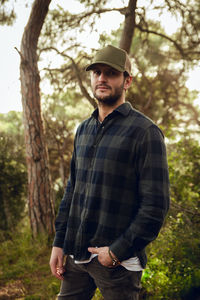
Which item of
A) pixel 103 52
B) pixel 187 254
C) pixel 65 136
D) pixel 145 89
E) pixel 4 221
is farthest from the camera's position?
pixel 65 136

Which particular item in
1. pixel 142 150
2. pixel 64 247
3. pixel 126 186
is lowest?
pixel 64 247

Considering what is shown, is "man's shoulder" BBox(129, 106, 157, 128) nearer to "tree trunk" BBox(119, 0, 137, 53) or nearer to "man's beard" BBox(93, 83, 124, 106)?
"man's beard" BBox(93, 83, 124, 106)

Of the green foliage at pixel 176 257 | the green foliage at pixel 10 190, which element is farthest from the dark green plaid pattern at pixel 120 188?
the green foliage at pixel 10 190

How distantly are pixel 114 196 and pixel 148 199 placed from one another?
219 mm

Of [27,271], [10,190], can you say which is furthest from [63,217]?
[10,190]

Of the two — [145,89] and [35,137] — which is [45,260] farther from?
[145,89]

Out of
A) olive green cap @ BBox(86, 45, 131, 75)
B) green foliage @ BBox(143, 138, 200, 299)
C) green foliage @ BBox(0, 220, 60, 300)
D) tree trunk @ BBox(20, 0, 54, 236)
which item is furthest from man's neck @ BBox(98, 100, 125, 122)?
tree trunk @ BBox(20, 0, 54, 236)

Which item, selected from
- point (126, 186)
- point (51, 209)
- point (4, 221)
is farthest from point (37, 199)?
point (126, 186)

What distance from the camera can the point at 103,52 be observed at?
5.39ft

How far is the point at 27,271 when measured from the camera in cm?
429

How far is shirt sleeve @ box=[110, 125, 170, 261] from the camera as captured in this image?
1.38 meters

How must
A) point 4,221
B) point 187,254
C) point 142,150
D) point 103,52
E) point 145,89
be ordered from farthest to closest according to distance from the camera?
point 145,89 < point 4,221 < point 187,254 < point 103,52 < point 142,150

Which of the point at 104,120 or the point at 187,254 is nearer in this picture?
the point at 104,120

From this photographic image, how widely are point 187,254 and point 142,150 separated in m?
2.32
